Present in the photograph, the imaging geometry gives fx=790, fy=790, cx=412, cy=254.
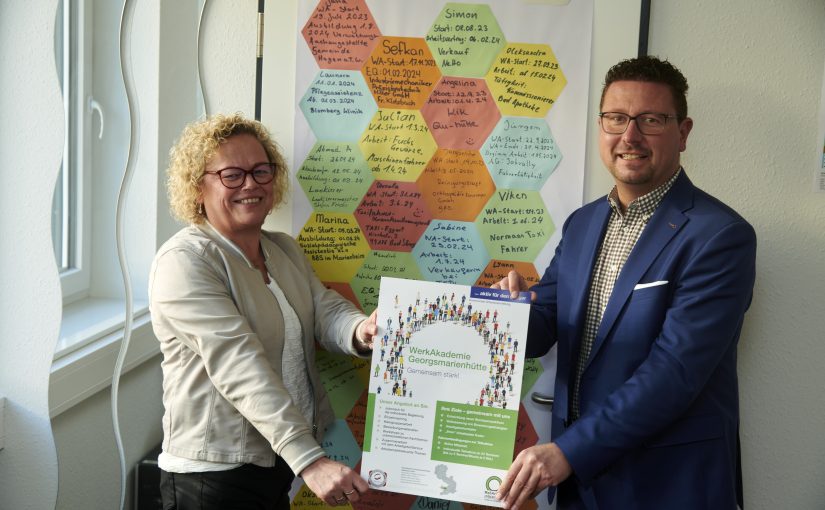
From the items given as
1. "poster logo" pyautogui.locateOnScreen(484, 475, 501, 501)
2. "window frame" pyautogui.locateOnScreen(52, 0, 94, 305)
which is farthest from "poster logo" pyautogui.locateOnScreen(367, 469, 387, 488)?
"window frame" pyautogui.locateOnScreen(52, 0, 94, 305)

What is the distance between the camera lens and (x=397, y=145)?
233 cm

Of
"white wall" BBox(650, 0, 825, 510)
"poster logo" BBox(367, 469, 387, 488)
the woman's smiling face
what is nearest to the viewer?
"poster logo" BBox(367, 469, 387, 488)

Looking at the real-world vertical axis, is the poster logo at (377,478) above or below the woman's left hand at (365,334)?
below

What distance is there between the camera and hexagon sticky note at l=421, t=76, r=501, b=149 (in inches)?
90.1

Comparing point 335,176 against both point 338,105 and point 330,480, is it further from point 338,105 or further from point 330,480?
point 330,480

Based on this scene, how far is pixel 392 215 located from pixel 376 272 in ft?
0.59

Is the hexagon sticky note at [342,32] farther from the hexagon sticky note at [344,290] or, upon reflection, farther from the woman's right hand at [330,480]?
the woman's right hand at [330,480]

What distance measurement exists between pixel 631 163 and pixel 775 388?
0.91 metres

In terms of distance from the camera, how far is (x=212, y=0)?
2375mm

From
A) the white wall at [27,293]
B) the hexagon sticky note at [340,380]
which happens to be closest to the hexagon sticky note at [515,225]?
the hexagon sticky note at [340,380]

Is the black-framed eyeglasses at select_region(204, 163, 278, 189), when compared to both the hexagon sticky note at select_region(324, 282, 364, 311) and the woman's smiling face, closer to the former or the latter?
the woman's smiling face

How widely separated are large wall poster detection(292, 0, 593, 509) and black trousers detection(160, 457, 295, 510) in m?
0.54

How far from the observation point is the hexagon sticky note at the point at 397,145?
232 cm

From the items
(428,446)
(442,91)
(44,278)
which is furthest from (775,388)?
(44,278)
